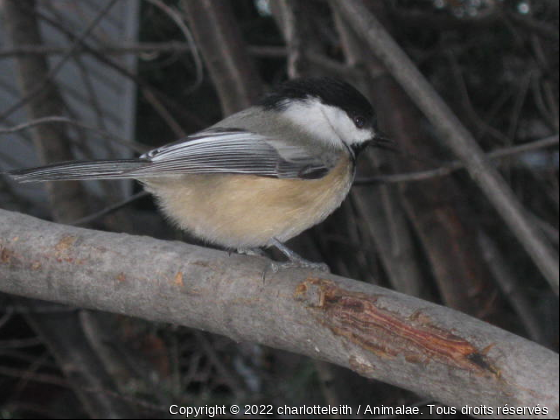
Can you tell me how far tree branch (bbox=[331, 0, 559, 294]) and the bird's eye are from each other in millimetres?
266

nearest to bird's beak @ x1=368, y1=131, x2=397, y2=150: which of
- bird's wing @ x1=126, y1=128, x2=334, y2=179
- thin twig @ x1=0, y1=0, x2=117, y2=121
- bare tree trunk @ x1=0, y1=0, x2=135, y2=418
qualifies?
bird's wing @ x1=126, y1=128, x2=334, y2=179

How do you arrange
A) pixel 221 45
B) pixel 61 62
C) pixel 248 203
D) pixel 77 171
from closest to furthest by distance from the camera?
pixel 77 171 → pixel 248 203 → pixel 221 45 → pixel 61 62

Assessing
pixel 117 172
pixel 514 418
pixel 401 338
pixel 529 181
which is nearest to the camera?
pixel 514 418

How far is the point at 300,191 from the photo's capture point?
1.69 meters

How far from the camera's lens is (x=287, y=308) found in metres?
1.21

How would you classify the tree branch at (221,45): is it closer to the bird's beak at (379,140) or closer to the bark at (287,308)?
the bird's beak at (379,140)

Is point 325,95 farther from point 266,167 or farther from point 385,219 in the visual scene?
point 385,219

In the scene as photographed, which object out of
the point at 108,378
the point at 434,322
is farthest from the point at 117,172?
→ the point at 108,378

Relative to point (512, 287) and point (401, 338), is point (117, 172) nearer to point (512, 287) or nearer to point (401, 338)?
point (401, 338)

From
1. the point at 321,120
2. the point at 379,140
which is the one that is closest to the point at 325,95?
the point at 321,120

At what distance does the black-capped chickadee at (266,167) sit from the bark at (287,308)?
0.79 ft

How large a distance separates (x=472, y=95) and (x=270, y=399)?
7.98 ft

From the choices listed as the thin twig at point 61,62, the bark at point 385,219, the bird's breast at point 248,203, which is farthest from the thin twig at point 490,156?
the thin twig at point 61,62

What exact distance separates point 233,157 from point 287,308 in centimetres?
62
